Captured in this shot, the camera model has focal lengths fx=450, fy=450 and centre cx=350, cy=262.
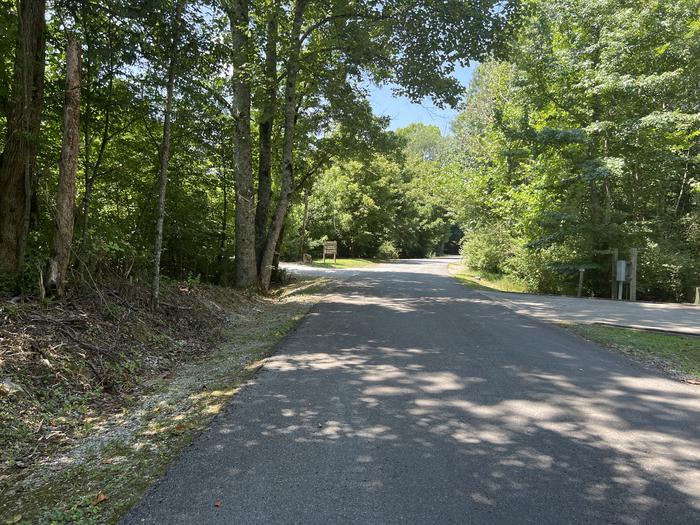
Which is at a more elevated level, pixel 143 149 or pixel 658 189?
pixel 658 189

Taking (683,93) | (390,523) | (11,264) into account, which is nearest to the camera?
(390,523)

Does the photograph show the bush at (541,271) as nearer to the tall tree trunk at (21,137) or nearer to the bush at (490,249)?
the bush at (490,249)

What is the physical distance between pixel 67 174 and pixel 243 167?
6.65 metres

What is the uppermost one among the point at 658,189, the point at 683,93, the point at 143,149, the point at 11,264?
the point at 683,93

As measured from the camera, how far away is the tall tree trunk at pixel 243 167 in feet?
37.4

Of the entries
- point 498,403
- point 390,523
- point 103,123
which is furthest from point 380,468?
point 103,123

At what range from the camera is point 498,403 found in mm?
4473

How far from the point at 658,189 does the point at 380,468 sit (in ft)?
71.9

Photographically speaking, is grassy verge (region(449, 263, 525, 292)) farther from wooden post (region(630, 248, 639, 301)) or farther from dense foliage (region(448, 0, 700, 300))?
wooden post (region(630, 248, 639, 301))

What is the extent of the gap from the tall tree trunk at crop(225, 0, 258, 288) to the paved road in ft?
21.5

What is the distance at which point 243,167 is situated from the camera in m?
12.4

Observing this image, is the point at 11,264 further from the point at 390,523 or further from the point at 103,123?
the point at 390,523

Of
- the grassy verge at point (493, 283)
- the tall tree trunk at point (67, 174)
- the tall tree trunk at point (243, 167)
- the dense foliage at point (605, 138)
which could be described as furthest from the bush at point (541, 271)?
the tall tree trunk at point (67, 174)

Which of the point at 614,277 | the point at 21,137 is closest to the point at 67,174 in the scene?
the point at 21,137
